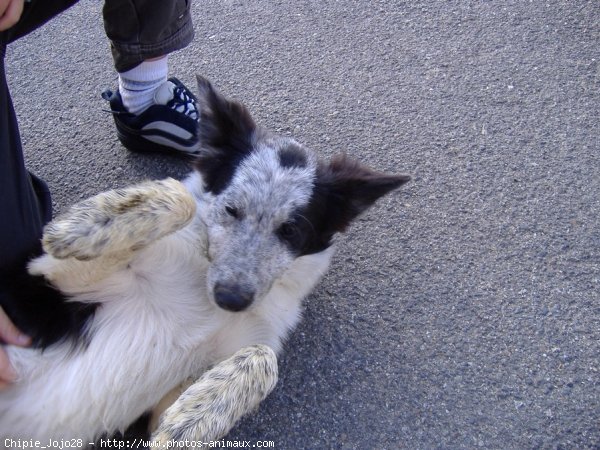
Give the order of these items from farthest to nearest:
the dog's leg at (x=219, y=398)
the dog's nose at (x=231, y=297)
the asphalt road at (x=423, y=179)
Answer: the asphalt road at (x=423, y=179)
the dog's nose at (x=231, y=297)
the dog's leg at (x=219, y=398)

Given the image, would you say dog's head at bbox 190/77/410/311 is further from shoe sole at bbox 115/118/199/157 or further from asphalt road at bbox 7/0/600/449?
shoe sole at bbox 115/118/199/157

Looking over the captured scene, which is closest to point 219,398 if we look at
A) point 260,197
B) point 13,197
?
point 260,197

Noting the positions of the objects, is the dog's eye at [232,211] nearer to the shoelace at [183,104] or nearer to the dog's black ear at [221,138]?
the dog's black ear at [221,138]

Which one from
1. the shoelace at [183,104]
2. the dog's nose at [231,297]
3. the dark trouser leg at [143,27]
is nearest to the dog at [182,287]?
the dog's nose at [231,297]

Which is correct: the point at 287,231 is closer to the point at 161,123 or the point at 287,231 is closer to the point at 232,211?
the point at 232,211

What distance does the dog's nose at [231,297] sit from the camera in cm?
227

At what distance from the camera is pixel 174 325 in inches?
90.5

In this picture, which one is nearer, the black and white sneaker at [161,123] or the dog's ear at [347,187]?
the dog's ear at [347,187]

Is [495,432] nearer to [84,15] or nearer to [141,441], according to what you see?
[141,441]

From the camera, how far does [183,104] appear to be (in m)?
3.44

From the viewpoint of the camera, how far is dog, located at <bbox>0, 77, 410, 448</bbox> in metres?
2.11

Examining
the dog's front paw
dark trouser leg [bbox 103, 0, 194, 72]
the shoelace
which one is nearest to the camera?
the dog's front paw

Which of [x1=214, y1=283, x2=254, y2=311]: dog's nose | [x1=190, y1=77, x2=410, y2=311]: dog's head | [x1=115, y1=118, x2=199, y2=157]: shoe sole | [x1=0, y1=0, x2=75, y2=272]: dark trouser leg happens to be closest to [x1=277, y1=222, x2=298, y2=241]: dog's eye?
[x1=190, y1=77, x2=410, y2=311]: dog's head

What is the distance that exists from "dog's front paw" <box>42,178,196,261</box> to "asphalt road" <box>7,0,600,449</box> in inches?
34.0
